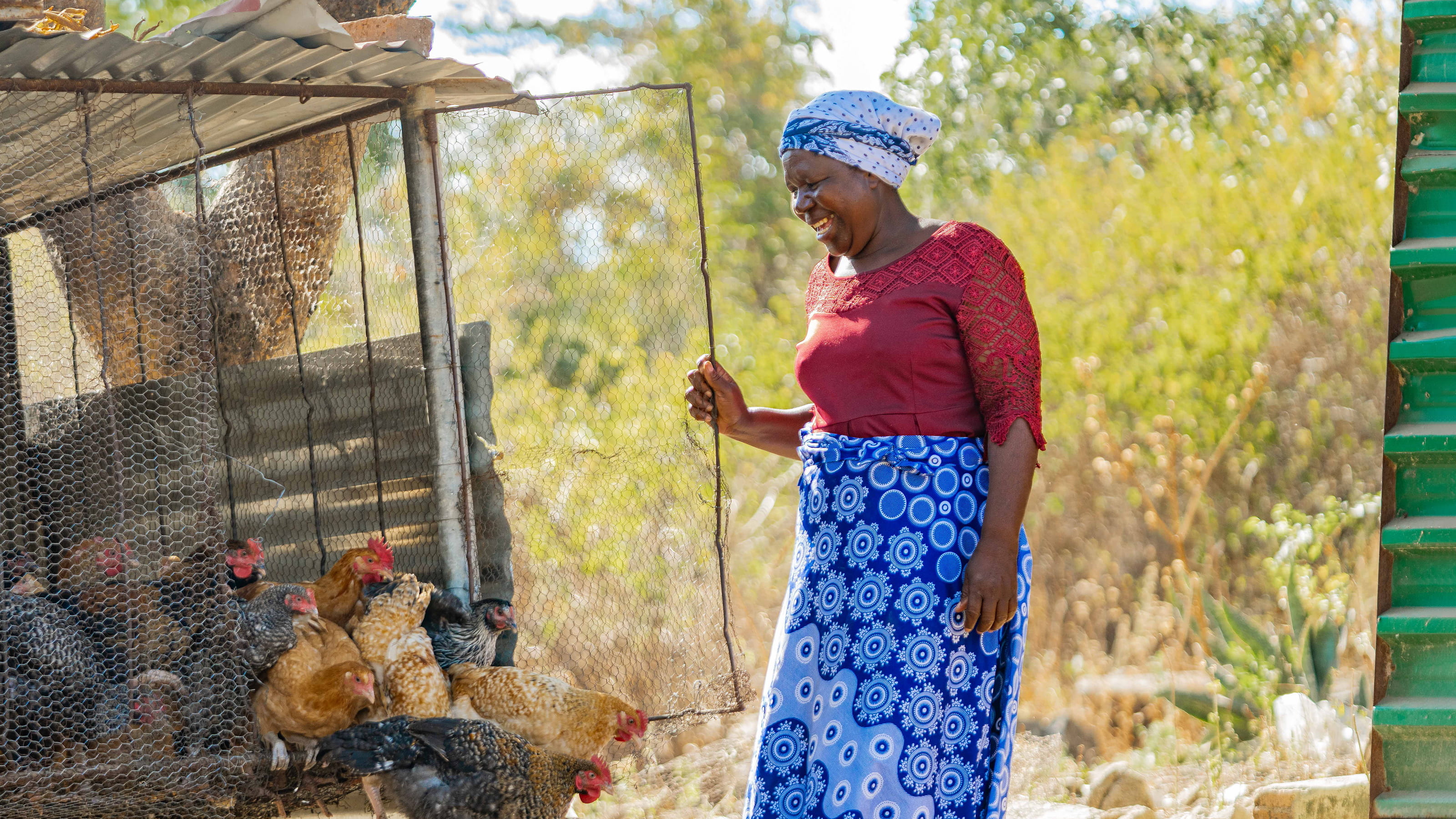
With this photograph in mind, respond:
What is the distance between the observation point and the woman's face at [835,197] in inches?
92.3

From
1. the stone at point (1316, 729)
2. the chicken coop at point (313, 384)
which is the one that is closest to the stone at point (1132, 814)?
the stone at point (1316, 729)

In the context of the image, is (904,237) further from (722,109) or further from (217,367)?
(722,109)

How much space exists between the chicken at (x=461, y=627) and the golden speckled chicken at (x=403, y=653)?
0.05 meters

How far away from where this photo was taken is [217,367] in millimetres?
4301

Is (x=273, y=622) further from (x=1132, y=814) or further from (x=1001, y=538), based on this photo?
(x=1132, y=814)

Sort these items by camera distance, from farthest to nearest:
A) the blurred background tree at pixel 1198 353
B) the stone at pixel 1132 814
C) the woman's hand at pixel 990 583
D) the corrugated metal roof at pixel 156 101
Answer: the blurred background tree at pixel 1198 353 < the stone at pixel 1132 814 < the corrugated metal roof at pixel 156 101 < the woman's hand at pixel 990 583

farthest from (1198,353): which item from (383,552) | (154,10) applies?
(154,10)

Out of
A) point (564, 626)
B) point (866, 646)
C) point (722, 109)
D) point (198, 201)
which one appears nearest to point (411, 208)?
point (198, 201)

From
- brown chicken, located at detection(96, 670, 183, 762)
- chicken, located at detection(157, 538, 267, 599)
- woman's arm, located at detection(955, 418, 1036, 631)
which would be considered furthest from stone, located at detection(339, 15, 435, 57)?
woman's arm, located at detection(955, 418, 1036, 631)

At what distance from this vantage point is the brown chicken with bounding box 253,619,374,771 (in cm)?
334

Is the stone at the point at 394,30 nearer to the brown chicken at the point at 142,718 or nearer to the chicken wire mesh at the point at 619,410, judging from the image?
the chicken wire mesh at the point at 619,410

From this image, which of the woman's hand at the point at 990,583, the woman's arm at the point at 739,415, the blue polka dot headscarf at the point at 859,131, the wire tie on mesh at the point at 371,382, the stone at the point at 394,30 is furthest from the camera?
the stone at the point at 394,30

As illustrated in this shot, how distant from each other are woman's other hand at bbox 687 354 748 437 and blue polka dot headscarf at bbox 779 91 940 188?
0.64 metres

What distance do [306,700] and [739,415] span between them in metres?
1.47
